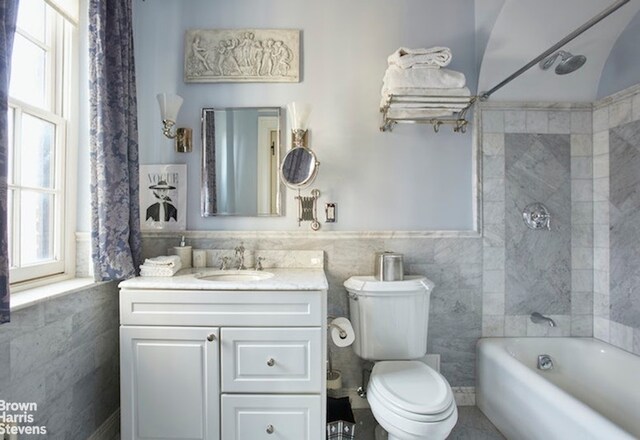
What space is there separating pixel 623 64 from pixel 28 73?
3226 millimetres

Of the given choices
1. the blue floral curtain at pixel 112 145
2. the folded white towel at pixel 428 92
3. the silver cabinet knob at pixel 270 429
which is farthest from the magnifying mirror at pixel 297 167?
the silver cabinet knob at pixel 270 429

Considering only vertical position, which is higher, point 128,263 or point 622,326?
point 128,263

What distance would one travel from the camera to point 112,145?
5.08ft

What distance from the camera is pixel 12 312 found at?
1115 mm

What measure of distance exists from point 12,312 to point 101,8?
56.7 inches

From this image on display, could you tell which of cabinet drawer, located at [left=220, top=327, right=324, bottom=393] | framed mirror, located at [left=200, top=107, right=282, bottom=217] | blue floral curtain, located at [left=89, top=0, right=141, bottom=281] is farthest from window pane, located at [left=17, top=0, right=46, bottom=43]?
cabinet drawer, located at [left=220, top=327, right=324, bottom=393]

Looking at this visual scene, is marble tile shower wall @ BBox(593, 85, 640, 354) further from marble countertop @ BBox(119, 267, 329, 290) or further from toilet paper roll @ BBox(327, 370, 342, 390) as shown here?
marble countertop @ BBox(119, 267, 329, 290)

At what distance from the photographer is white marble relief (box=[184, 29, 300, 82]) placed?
6.40 ft

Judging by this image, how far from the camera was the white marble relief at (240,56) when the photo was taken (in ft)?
6.40

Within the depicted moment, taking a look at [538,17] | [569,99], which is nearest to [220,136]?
[538,17]

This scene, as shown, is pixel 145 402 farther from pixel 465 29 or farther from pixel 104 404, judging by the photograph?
pixel 465 29

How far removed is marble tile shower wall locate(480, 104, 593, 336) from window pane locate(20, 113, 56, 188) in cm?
246

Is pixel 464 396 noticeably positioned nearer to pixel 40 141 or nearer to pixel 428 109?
pixel 428 109

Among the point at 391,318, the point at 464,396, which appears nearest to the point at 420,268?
the point at 391,318
